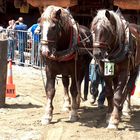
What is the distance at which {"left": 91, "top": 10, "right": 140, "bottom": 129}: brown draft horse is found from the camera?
25.6ft

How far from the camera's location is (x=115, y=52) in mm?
8109

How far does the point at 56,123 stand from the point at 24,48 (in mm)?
8326

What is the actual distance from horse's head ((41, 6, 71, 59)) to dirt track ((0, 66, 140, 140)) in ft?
4.28

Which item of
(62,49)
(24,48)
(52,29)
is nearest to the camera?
(52,29)

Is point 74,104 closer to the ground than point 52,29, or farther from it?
closer to the ground

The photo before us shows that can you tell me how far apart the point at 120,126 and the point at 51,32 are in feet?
6.98

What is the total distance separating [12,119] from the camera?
895 centimetres

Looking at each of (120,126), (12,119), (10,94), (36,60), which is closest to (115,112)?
(120,126)

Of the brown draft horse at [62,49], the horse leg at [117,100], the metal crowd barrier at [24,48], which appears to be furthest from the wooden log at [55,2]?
the horse leg at [117,100]

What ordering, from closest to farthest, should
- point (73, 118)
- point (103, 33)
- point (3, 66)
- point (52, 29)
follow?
point (103, 33) < point (52, 29) < point (73, 118) < point (3, 66)

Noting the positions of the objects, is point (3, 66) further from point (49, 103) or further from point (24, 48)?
point (24, 48)

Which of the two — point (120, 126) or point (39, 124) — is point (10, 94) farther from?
point (120, 126)

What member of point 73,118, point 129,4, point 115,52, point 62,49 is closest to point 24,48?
point 129,4

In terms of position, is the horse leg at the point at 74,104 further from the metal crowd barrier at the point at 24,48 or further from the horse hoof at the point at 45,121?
the metal crowd barrier at the point at 24,48
